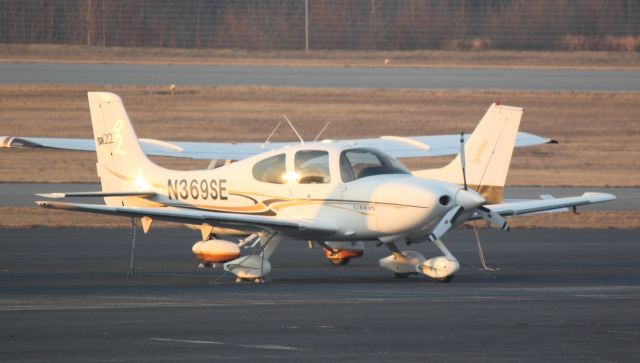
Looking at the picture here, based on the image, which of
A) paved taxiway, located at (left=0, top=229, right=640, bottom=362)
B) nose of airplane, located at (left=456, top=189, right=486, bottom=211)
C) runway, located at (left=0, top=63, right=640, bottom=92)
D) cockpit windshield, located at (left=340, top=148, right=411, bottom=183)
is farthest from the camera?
runway, located at (left=0, top=63, right=640, bottom=92)

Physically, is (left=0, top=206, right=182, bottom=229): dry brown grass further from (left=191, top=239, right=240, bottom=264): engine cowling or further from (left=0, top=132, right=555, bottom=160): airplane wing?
(left=191, top=239, right=240, bottom=264): engine cowling

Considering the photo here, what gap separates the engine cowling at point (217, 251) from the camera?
17.0 m

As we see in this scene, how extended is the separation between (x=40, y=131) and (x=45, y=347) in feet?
99.9

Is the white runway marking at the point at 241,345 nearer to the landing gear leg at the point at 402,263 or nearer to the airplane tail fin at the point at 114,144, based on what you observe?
the landing gear leg at the point at 402,263

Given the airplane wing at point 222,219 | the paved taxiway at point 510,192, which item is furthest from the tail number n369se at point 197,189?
the paved taxiway at point 510,192

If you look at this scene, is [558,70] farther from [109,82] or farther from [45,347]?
[45,347]

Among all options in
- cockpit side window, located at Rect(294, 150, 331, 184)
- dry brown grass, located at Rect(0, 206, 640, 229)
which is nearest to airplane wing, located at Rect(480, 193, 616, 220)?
cockpit side window, located at Rect(294, 150, 331, 184)

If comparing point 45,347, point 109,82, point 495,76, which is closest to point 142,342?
point 45,347

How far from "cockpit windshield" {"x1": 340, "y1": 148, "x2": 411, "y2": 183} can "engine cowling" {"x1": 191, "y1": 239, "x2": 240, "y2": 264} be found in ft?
5.95

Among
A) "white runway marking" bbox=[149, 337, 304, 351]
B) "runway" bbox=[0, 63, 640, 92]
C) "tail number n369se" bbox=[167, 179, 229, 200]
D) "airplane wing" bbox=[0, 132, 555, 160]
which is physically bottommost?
"white runway marking" bbox=[149, 337, 304, 351]

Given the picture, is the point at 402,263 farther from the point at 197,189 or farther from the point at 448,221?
the point at 197,189

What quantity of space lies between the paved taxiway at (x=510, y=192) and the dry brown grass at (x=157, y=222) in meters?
0.94

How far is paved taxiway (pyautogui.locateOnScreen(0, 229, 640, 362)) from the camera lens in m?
11.4

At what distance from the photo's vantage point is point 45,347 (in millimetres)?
11430
